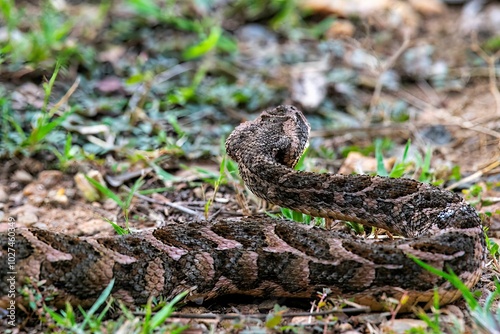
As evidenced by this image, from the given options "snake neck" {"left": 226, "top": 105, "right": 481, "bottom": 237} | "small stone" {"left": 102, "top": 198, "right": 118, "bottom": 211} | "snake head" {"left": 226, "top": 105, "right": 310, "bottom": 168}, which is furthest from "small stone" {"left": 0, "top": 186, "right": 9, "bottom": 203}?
"snake neck" {"left": 226, "top": 105, "right": 481, "bottom": 237}

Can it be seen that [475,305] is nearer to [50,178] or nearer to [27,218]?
[27,218]

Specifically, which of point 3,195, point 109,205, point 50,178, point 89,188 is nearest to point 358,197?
point 109,205

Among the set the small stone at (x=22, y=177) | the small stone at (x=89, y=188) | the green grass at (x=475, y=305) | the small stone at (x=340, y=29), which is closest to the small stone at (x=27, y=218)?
the small stone at (x=89, y=188)

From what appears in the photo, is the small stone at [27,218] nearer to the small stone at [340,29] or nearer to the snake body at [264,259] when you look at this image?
the snake body at [264,259]

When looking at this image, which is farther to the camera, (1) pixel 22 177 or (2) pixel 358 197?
(1) pixel 22 177

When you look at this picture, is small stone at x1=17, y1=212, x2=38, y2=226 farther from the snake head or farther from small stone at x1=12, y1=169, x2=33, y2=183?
the snake head

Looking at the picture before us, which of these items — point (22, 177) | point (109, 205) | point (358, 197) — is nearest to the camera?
point (358, 197)

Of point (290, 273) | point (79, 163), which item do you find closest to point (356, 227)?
point (290, 273)
